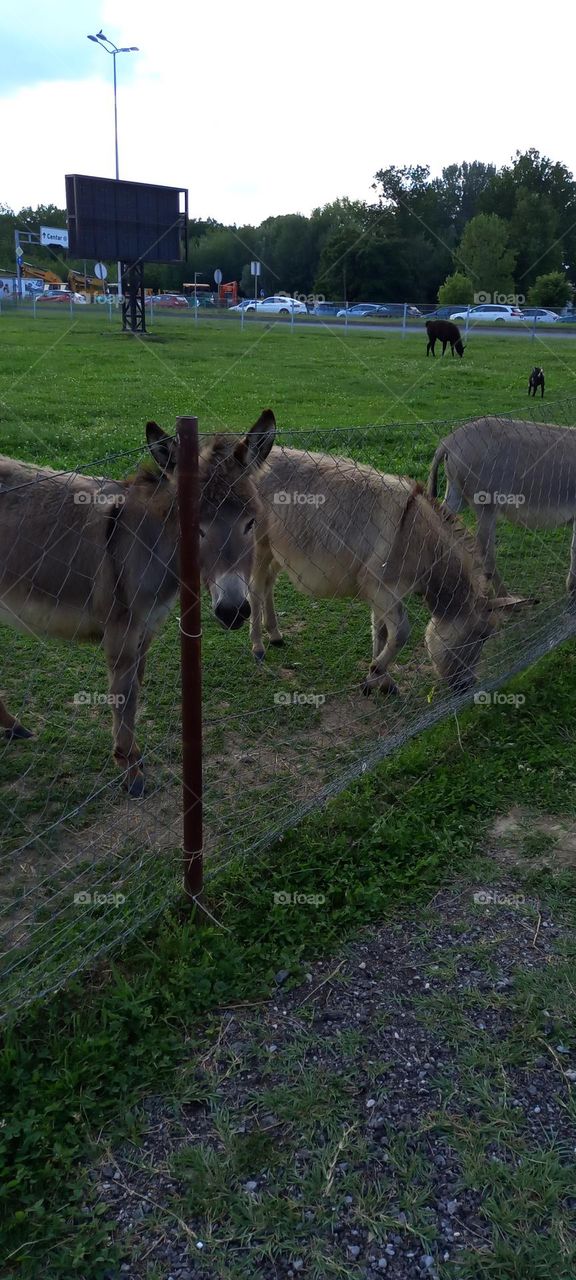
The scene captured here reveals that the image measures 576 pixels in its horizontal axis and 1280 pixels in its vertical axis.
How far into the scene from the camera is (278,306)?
3941 centimetres

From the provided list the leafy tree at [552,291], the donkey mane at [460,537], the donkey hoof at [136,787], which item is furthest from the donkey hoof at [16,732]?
the leafy tree at [552,291]

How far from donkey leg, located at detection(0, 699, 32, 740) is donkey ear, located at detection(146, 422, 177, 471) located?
6.71 feet

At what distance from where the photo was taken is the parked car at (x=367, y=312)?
1329 inches

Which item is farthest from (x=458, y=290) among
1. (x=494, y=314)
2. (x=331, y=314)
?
(x=331, y=314)

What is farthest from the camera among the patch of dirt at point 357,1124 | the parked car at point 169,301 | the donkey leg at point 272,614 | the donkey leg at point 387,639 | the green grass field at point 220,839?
the parked car at point 169,301

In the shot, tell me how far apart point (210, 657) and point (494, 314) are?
3149 cm

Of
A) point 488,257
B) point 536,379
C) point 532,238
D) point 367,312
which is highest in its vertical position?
point 532,238

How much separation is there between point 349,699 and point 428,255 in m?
43.3

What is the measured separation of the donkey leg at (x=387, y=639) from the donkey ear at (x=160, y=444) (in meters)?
2.32

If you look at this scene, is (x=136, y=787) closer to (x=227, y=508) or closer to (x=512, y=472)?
(x=227, y=508)

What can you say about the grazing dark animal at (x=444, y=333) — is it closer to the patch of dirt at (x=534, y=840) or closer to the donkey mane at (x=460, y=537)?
the donkey mane at (x=460, y=537)

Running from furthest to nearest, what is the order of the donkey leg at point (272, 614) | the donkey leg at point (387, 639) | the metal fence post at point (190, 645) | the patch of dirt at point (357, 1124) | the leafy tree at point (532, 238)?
the leafy tree at point (532, 238) → the donkey leg at point (272, 614) → the donkey leg at point (387, 639) → the metal fence post at point (190, 645) → the patch of dirt at point (357, 1124)

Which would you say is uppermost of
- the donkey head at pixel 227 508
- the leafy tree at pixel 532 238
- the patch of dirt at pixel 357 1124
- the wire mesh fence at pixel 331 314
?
the leafy tree at pixel 532 238

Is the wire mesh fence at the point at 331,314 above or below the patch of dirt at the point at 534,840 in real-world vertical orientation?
above
